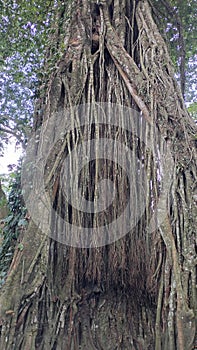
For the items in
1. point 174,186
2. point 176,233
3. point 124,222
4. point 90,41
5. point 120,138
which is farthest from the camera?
point 90,41

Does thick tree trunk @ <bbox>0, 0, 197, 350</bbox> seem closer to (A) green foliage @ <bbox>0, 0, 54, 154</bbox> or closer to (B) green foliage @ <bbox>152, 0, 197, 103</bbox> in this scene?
(A) green foliage @ <bbox>0, 0, 54, 154</bbox>

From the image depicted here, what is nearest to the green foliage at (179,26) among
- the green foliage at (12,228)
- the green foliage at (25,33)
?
the green foliage at (25,33)

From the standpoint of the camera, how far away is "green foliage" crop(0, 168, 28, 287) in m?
1.97

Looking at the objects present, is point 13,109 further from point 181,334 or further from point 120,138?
point 181,334

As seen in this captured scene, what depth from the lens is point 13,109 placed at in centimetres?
528

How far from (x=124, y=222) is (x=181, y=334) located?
0.81 metres

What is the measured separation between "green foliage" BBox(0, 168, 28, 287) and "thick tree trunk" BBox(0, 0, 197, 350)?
13 cm

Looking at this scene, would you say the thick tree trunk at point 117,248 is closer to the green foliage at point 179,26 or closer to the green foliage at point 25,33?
the green foliage at point 25,33

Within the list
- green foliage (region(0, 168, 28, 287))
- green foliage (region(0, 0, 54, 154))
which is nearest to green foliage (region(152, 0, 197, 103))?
green foliage (region(0, 0, 54, 154))

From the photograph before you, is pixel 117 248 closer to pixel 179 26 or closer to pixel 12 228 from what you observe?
pixel 12 228

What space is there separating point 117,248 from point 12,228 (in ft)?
2.38

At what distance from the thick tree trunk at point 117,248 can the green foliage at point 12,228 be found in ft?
0.42

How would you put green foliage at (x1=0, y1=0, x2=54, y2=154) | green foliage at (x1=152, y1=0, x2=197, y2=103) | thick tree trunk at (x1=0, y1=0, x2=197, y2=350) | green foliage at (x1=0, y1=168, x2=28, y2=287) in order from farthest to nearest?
green foliage at (x1=152, y1=0, x2=197, y2=103), green foliage at (x1=0, y1=0, x2=54, y2=154), green foliage at (x1=0, y1=168, x2=28, y2=287), thick tree trunk at (x1=0, y1=0, x2=197, y2=350)

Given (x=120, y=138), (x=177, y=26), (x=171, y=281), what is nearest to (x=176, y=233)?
(x=171, y=281)
